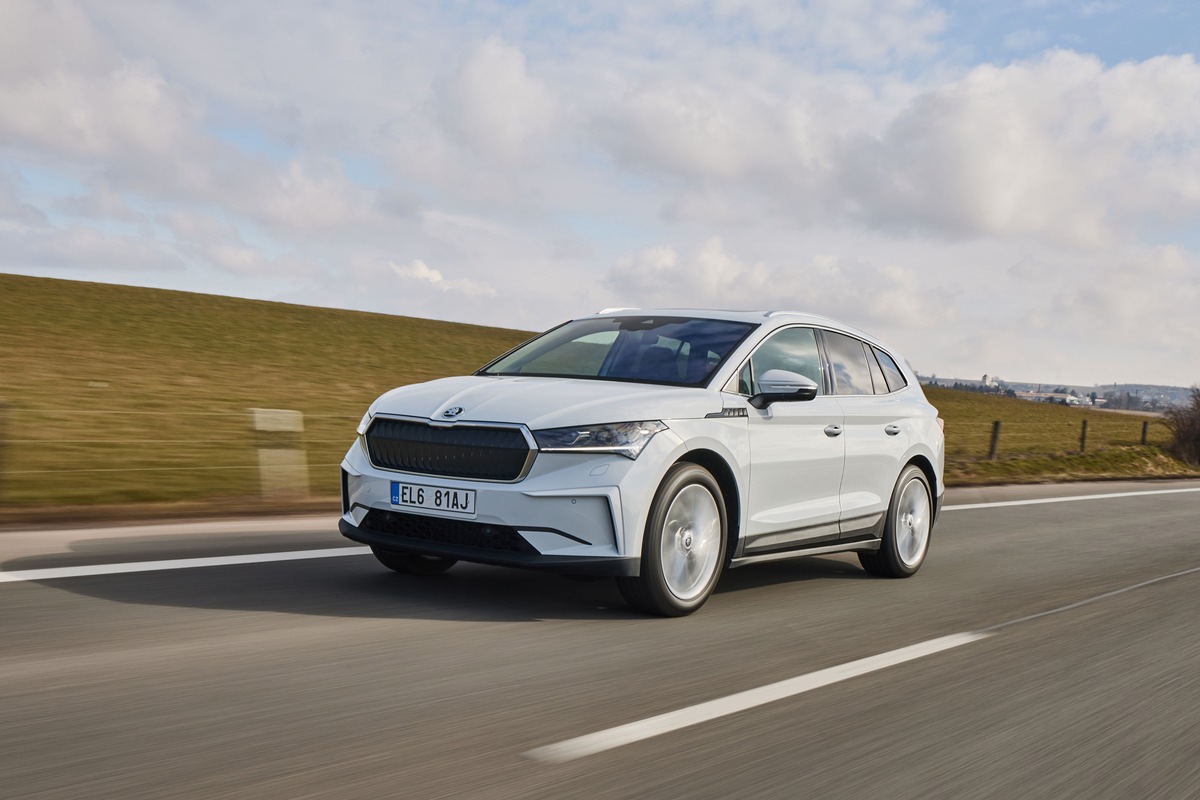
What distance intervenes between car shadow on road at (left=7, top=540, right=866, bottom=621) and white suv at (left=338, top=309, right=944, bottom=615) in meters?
0.29

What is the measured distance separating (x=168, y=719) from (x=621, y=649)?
6.92ft

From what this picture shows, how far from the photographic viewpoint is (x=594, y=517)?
18.3 ft

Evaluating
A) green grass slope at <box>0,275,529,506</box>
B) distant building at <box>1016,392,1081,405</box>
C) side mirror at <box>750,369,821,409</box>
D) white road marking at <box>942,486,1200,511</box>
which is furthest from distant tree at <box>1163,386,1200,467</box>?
distant building at <box>1016,392,1081,405</box>

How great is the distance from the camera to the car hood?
5.68 meters

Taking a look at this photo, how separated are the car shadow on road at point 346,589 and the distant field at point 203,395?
10.7 ft

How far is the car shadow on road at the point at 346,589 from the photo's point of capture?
5875 mm

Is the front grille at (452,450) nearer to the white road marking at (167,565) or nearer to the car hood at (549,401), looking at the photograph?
the car hood at (549,401)

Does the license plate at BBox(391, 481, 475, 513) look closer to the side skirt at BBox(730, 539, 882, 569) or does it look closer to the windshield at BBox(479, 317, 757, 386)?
the windshield at BBox(479, 317, 757, 386)

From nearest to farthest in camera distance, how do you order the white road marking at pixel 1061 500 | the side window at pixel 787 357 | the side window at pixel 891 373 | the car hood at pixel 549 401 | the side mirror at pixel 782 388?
the car hood at pixel 549 401 < the side mirror at pixel 782 388 < the side window at pixel 787 357 < the side window at pixel 891 373 < the white road marking at pixel 1061 500

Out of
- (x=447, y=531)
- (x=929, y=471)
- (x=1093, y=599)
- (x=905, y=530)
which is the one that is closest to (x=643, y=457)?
(x=447, y=531)

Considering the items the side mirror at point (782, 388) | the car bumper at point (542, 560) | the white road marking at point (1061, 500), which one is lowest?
the white road marking at point (1061, 500)

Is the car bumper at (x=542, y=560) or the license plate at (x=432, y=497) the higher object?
the license plate at (x=432, y=497)

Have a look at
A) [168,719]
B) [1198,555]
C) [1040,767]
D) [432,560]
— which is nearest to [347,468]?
[432,560]

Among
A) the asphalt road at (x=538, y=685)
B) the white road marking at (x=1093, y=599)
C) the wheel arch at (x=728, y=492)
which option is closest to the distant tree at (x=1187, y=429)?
the white road marking at (x=1093, y=599)
